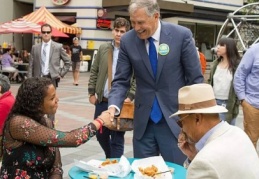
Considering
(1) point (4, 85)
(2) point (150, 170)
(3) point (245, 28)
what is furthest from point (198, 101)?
(3) point (245, 28)

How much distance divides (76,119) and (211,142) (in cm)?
744

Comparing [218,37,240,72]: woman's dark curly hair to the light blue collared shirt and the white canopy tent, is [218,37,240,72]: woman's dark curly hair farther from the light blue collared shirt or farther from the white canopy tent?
the white canopy tent

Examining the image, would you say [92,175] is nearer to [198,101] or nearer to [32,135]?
[32,135]

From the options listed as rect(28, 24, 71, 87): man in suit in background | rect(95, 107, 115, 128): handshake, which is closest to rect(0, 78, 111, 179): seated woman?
rect(95, 107, 115, 128): handshake

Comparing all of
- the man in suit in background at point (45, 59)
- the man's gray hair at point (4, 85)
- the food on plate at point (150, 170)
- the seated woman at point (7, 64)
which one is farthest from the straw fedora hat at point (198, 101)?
the seated woman at point (7, 64)

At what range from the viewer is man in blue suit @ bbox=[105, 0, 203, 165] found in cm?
358

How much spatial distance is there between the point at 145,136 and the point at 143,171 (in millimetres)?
638

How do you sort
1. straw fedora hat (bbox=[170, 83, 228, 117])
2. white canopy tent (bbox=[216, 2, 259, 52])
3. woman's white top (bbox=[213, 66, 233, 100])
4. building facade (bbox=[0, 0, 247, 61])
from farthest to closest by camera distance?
building facade (bbox=[0, 0, 247, 61]), white canopy tent (bbox=[216, 2, 259, 52]), woman's white top (bbox=[213, 66, 233, 100]), straw fedora hat (bbox=[170, 83, 228, 117])

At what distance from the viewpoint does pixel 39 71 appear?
7.36 metres

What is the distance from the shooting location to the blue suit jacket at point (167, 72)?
3582mm

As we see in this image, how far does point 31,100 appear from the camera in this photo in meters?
3.10

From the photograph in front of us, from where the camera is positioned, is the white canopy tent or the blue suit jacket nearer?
the blue suit jacket

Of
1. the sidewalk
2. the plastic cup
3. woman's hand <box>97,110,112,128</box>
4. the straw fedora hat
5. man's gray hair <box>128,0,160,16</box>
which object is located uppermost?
man's gray hair <box>128,0,160,16</box>

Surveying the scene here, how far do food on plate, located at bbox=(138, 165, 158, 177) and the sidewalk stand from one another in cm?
234
